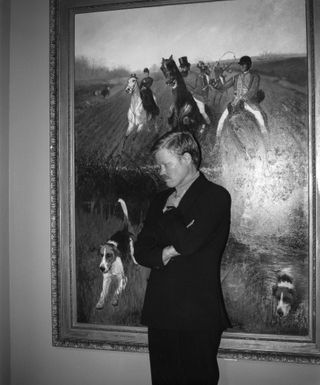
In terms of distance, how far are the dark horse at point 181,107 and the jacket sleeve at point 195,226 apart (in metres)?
0.52

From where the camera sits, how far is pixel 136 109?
3.00 m

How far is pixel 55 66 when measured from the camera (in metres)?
3.12

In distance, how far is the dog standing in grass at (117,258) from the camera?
2990mm

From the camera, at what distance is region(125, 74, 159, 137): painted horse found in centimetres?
297

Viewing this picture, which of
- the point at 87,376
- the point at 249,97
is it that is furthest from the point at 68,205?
the point at 249,97

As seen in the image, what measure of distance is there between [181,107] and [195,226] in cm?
81

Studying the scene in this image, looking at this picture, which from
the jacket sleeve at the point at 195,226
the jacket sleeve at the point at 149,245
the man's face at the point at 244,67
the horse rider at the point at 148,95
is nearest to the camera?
the jacket sleeve at the point at 195,226

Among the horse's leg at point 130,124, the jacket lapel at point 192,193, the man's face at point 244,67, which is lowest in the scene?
the jacket lapel at point 192,193

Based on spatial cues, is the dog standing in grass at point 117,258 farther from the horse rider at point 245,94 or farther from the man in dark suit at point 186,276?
the horse rider at point 245,94

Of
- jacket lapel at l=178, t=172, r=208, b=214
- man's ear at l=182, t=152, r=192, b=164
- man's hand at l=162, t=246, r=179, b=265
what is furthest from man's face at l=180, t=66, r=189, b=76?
man's hand at l=162, t=246, r=179, b=265

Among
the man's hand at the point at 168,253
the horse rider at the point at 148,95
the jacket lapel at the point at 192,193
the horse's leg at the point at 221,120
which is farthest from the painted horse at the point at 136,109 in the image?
the man's hand at the point at 168,253

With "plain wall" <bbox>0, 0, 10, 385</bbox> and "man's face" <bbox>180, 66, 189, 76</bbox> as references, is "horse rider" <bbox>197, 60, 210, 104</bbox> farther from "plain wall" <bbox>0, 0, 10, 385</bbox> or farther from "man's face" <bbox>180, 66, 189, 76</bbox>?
"plain wall" <bbox>0, 0, 10, 385</bbox>

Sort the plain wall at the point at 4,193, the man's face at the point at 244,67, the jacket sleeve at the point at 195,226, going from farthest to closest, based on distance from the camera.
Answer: the plain wall at the point at 4,193 → the man's face at the point at 244,67 → the jacket sleeve at the point at 195,226

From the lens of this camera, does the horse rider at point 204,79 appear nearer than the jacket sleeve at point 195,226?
No
